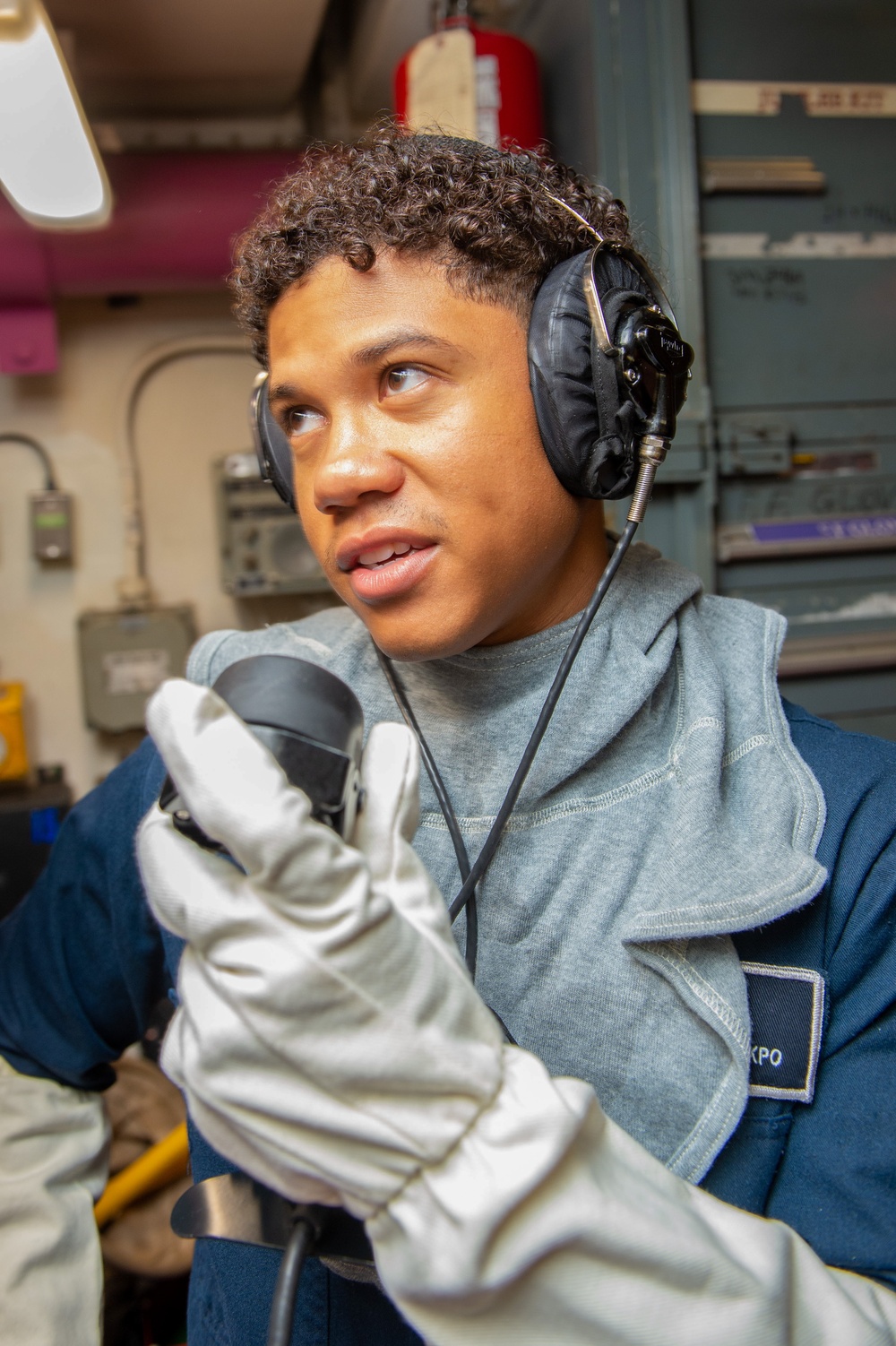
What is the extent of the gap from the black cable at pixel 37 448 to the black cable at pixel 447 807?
7.38 ft

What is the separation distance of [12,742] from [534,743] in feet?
7.35

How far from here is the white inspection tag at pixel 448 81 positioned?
1693mm

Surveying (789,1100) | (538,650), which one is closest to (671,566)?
(538,650)

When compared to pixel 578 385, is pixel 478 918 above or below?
below

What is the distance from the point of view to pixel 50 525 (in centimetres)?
272

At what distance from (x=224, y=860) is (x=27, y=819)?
84.2 inches

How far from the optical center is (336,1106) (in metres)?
0.48

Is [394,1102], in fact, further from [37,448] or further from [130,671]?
[37,448]

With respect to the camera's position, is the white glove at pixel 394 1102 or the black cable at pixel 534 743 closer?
the white glove at pixel 394 1102

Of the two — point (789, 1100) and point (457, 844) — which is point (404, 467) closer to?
point (457, 844)

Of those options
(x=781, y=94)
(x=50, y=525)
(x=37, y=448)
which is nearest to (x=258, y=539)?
(x=50, y=525)

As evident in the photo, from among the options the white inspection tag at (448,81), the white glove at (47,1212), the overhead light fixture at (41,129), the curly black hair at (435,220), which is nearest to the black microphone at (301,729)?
the curly black hair at (435,220)

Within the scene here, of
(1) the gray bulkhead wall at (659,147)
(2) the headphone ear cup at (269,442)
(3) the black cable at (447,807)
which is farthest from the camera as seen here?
(1) the gray bulkhead wall at (659,147)

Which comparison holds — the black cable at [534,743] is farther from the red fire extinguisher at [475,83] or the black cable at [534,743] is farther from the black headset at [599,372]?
the red fire extinguisher at [475,83]
